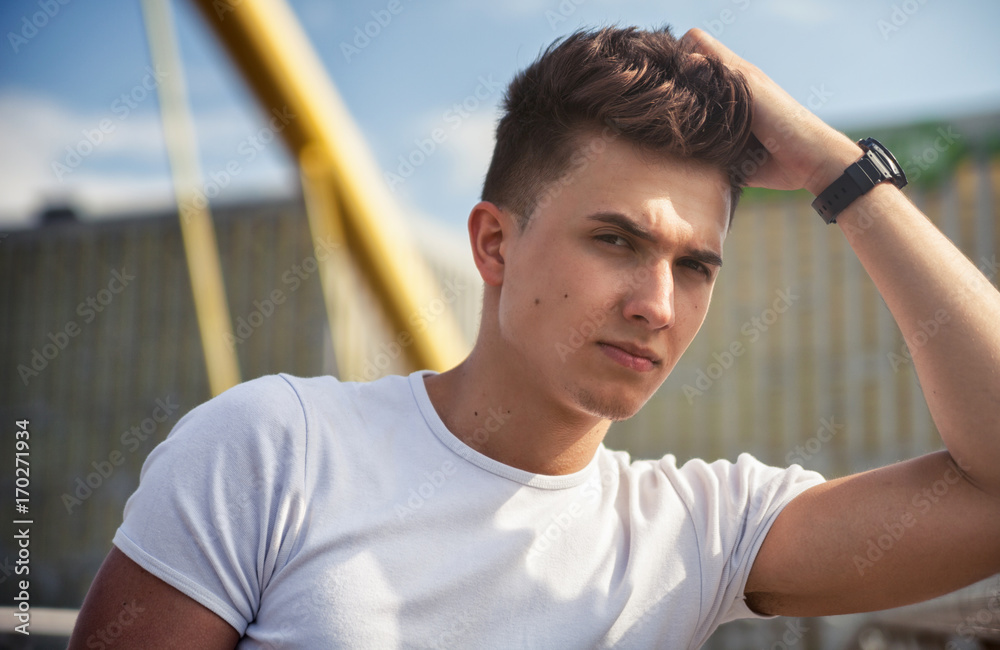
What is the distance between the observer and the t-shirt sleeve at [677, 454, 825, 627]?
1.26 metres

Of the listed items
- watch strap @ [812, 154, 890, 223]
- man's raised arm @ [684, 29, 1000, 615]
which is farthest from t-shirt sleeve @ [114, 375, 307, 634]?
watch strap @ [812, 154, 890, 223]

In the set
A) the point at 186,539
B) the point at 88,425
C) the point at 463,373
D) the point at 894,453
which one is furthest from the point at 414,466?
the point at 88,425

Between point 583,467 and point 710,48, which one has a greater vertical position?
point 710,48

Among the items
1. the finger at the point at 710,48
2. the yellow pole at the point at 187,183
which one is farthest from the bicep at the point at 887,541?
the yellow pole at the point at 187,183

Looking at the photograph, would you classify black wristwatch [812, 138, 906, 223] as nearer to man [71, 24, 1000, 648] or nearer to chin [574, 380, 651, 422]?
man [71, 24, 1000, 648]

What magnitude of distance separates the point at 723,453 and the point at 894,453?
143cm

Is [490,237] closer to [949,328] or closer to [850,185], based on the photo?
[850,185]

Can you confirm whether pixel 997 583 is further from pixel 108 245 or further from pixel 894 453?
pixel 108 245

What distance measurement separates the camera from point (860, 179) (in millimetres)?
1291

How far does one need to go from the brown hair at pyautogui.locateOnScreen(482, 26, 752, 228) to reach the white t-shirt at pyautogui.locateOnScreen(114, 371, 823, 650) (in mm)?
462

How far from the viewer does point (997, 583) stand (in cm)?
350

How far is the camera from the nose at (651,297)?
1.18 metres

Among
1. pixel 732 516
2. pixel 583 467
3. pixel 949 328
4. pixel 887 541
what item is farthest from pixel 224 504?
pixel 949 328

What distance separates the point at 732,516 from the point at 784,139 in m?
0.66
